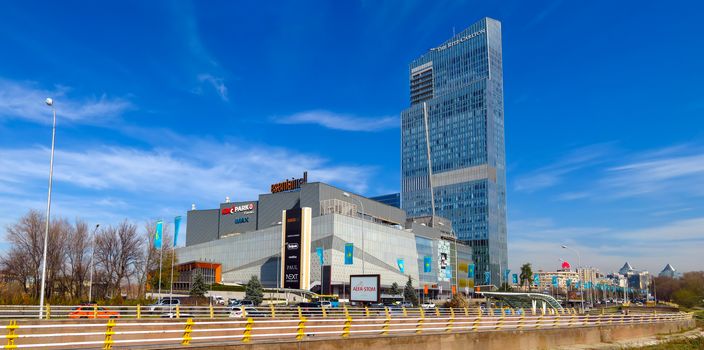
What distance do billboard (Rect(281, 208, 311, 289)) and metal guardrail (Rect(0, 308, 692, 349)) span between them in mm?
70010

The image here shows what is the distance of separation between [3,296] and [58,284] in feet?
106

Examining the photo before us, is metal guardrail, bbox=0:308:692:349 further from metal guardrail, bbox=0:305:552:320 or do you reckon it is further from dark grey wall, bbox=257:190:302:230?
dark grey wall, bbox=257:190:302:230

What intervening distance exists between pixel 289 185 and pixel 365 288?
310 feet

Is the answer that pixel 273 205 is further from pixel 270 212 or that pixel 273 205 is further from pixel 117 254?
pixel 117 254

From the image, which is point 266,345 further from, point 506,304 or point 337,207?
point 337,207

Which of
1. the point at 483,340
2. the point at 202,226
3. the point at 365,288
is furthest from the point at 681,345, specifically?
the point at 202,226

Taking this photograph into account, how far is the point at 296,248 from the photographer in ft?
401

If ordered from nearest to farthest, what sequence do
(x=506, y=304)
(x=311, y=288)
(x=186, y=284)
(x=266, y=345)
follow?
(x=266, y=345), (x=506, y=304), (x=311, y=288), (x=186, y=284)

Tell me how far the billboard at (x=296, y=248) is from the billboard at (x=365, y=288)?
6686 centimetres

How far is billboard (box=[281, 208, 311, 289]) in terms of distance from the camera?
391ft

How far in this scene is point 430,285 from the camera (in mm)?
155250

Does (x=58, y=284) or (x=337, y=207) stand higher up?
(x=337, y=207)

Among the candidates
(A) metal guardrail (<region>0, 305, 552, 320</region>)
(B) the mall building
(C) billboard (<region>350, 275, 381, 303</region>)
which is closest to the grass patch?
(A) metal guardrail (<region>0, 305, 552, 320</region>)

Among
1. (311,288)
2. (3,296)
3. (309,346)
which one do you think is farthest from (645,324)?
(311,288)
